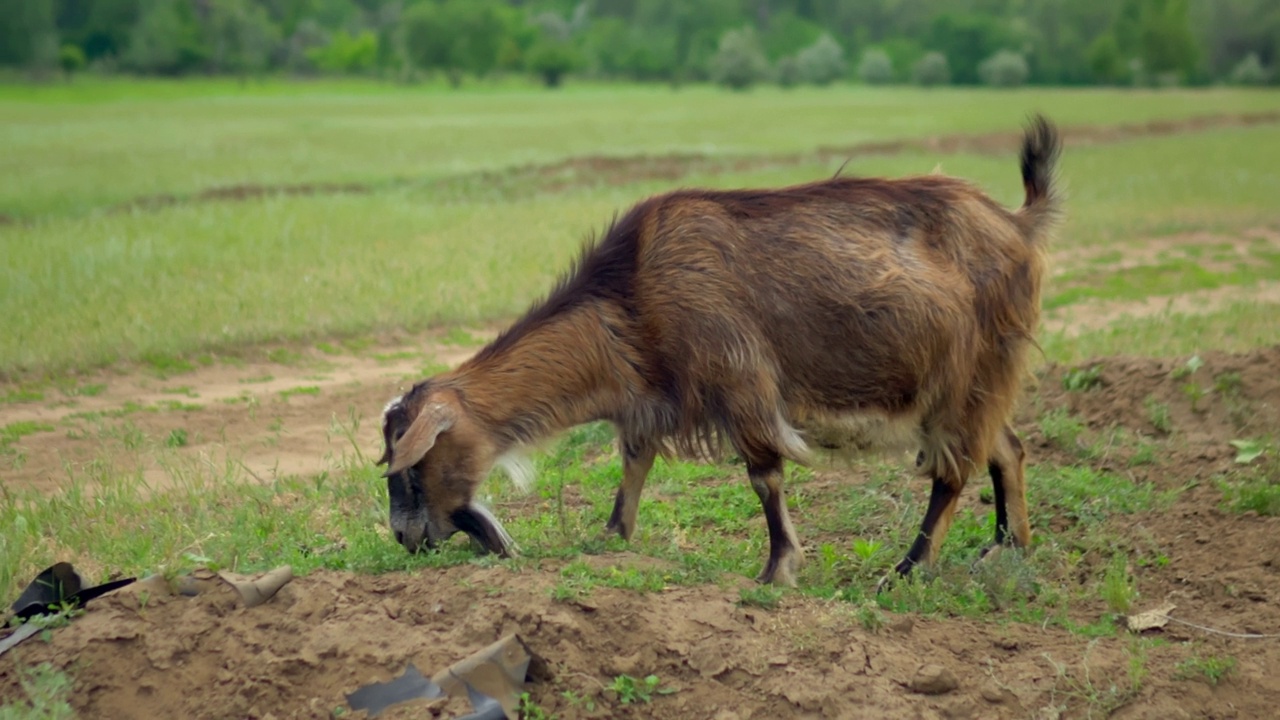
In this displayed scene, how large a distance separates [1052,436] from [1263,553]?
5.93 feet

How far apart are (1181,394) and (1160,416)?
0.38 m

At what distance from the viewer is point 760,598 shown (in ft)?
17.1

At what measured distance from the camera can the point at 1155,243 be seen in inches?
703

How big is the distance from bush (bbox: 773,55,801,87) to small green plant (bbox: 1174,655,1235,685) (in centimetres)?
7783

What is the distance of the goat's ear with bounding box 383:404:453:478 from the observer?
5.31m

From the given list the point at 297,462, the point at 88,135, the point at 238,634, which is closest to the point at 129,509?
the point at 297,462

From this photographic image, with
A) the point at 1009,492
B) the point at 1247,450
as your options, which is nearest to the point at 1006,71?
the point at 1247,450

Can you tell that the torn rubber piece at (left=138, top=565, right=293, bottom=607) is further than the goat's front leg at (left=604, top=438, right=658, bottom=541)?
No

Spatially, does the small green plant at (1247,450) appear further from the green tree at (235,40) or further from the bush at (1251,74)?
the bush at (1251,74)

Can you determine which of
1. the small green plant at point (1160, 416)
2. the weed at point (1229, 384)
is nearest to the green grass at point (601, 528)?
the small green plant at point (1160, 416)

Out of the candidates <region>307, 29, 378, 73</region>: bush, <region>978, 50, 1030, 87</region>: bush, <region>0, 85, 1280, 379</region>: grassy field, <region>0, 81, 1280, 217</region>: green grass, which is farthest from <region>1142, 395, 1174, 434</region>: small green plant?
<region>307, 29, 378, 73</region>: bush

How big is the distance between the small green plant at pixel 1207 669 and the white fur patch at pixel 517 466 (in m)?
2.98

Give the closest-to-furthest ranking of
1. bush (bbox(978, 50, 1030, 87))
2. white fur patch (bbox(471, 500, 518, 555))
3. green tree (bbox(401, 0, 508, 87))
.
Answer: white fur patch (bbox(471, 500, 518, 555)) < bush (bbox(978, 50, 1030, 87)) < green tree (bbox(401, 0, 508, 87))

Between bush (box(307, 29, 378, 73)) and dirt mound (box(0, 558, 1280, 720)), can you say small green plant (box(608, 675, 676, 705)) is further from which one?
bush (box(307, 29, 378, 73))
